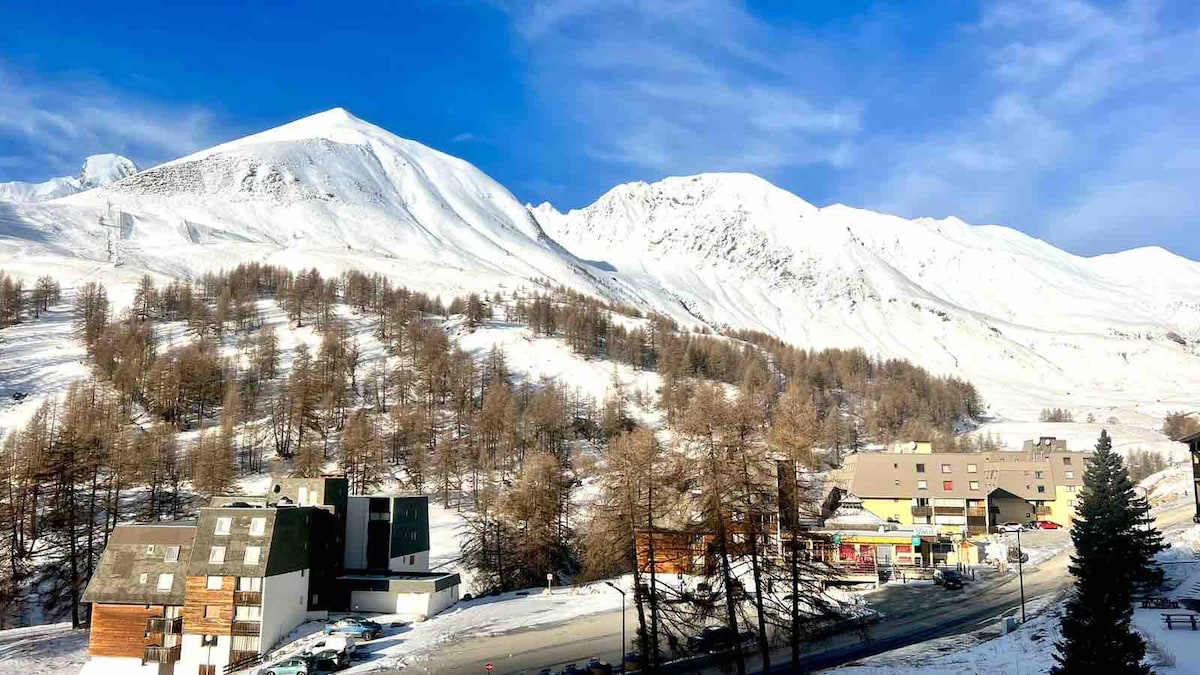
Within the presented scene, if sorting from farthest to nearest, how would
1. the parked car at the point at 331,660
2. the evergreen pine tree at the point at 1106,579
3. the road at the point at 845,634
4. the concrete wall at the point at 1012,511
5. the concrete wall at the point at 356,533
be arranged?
the concrete wall at the point at 1012,511 < the concrete wall at the point at 356,533 < the parked car at the point at 331,660 < the road at the point at 845,634 < the evergreen pine tree at the point at 1106,579

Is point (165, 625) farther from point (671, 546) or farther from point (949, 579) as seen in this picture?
point (949, 579)

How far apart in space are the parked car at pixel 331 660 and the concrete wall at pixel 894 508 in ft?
202

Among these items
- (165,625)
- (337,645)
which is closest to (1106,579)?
(337,645)

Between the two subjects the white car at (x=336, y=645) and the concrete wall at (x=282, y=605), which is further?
the concrete wall at (x=282, y=605)

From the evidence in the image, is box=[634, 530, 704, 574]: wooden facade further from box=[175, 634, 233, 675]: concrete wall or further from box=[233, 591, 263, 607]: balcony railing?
box=[175, 634, 233, 675]: concrete wall

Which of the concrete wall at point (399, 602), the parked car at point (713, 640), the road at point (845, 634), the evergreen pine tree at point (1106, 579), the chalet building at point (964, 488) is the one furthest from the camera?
the chalet building at point (964, 488)

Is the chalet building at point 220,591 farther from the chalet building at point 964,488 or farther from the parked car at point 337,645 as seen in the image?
the chalet building at point 964,488

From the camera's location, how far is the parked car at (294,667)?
40625mm

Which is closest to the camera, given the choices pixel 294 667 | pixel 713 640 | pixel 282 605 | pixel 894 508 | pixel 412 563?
pixel 713 640

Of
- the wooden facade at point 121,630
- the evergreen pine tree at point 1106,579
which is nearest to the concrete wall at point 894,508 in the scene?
the evergreen pine tree at point 1106,579

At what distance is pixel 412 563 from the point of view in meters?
63.7

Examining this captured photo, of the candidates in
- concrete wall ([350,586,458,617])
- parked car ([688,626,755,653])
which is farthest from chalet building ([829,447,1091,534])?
parked car ([688,626,755,653])

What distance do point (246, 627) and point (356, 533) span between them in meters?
12.9

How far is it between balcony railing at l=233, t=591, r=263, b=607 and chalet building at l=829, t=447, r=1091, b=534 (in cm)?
5891
